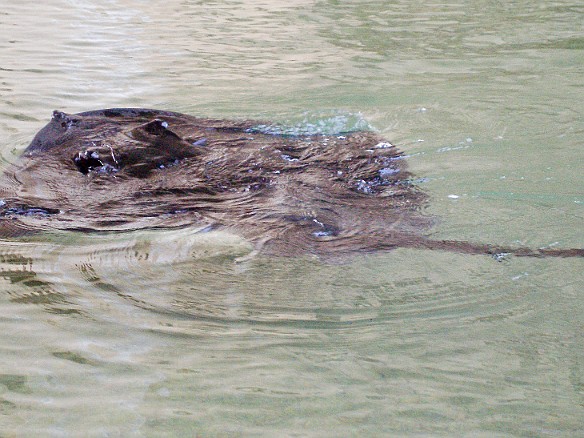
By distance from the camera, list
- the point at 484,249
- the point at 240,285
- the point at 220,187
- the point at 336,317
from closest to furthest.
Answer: the point at 336,317, the point at 240,285, the point at 484,249, the point at 220,187

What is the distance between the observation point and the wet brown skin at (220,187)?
4.30 meters

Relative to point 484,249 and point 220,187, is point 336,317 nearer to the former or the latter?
point 484,249

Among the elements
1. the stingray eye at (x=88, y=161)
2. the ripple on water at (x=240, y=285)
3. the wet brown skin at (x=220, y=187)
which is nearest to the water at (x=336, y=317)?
the ripple on water at (x=240, y=285)

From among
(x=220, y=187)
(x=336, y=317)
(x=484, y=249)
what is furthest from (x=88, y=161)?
(x=484, y=249)

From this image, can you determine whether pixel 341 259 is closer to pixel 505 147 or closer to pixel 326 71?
pixel 505 147

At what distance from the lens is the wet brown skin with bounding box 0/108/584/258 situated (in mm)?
4297

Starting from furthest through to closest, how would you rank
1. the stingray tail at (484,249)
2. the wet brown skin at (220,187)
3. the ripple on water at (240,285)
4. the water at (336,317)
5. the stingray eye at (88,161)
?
1. the stingray eye at (88,161)
2. the wet brown skin at (220,187)
3. the stingray tail at (484,249)
4. the ripple on water at (240,285)
5. the water at (336,317)

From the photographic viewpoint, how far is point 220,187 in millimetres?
4777

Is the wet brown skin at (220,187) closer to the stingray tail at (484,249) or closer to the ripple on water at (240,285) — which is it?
the stingray tail at (484,249)

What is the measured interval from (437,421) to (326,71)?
6637mm

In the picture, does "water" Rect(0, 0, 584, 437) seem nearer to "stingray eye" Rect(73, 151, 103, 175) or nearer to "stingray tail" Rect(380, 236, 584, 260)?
"stingray tail" Rect(380, 236, 584, 260)

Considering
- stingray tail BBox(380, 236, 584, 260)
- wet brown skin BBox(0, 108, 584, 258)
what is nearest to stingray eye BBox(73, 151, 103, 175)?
wet brown skin BBox(0, 108, 584, 258)

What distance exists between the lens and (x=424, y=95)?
7820mm

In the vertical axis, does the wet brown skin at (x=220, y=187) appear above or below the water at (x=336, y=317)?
above
